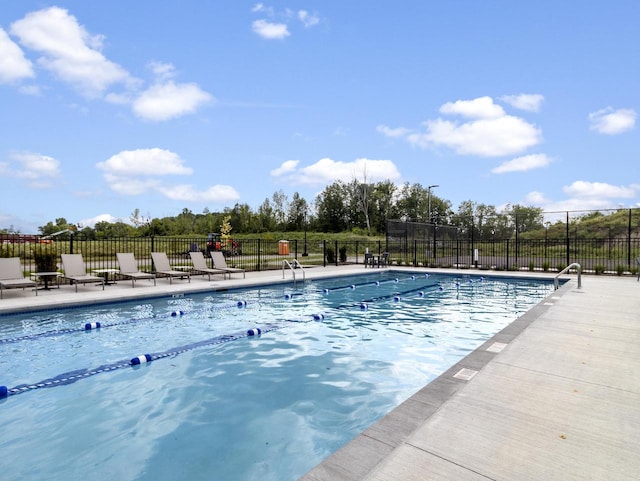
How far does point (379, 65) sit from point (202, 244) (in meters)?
21.7

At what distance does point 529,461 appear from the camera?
2340mm

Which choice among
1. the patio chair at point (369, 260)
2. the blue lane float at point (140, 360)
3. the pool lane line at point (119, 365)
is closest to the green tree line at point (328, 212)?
the patio chair at point (369, 260)

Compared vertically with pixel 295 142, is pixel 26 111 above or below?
below

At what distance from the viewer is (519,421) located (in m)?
2.88

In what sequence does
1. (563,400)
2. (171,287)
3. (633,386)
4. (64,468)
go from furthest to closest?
(171,287) → (633,386) → (563,400) → (64,468)

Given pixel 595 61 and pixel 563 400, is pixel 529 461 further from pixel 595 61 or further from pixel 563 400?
pixel 595 61

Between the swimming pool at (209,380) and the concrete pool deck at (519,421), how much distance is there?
879 mm

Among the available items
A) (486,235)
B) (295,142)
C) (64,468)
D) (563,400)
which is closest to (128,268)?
(64,468)

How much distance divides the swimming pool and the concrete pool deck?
2.88 feet

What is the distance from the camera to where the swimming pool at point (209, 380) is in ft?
10.7

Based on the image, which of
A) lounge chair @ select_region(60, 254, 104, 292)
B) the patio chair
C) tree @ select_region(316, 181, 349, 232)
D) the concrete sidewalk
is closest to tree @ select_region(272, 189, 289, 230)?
tree @ select_region(316, 181, 349, 232)

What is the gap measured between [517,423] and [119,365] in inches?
197

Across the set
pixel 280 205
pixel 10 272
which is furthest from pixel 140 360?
pixel 280 205

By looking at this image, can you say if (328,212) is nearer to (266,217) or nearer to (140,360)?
(266,217)
